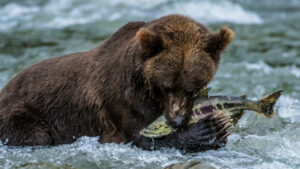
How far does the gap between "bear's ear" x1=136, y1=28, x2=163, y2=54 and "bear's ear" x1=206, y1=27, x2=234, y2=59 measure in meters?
0.52

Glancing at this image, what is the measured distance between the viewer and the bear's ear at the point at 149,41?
543cm

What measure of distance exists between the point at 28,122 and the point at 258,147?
9.22ft

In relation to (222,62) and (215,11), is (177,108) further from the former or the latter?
(215,11)

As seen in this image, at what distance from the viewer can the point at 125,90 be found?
6039mm

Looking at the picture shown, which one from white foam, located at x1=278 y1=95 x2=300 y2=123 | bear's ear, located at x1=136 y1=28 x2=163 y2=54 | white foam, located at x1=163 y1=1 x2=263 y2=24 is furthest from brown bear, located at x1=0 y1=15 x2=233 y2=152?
white foam, located at x1=163 y1=1 x2=263 y2=24

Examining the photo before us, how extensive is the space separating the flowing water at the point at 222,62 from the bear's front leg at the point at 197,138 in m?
0.09

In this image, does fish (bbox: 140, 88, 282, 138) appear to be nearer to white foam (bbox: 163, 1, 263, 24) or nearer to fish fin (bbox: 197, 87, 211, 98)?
fish fin (bbox: 197, 87, 211, 98)

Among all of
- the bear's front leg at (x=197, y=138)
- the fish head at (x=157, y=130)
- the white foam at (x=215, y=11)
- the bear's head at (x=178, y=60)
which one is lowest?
the bear's front leg at (x=197, y=138)

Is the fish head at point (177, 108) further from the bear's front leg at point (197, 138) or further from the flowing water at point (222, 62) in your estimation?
the flowing water at point (222, 62)

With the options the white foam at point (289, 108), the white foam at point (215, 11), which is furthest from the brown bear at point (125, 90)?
the white foam at point (215, 11)

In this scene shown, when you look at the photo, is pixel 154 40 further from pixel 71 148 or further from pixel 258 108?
pixel 71 148

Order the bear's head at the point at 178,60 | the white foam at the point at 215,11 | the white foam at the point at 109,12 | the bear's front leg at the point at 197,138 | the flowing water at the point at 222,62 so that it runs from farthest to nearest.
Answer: the white foam at the point at 215,11 → the white foam at the point at 109,12 → the flowing water at the point at 222,62 → the bear's front leg at the point at 197,138 → the bear's head at the point at 178,60

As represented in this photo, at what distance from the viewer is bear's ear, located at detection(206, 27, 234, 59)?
18.4ft

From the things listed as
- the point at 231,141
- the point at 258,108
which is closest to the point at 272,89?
the point at 231,141
